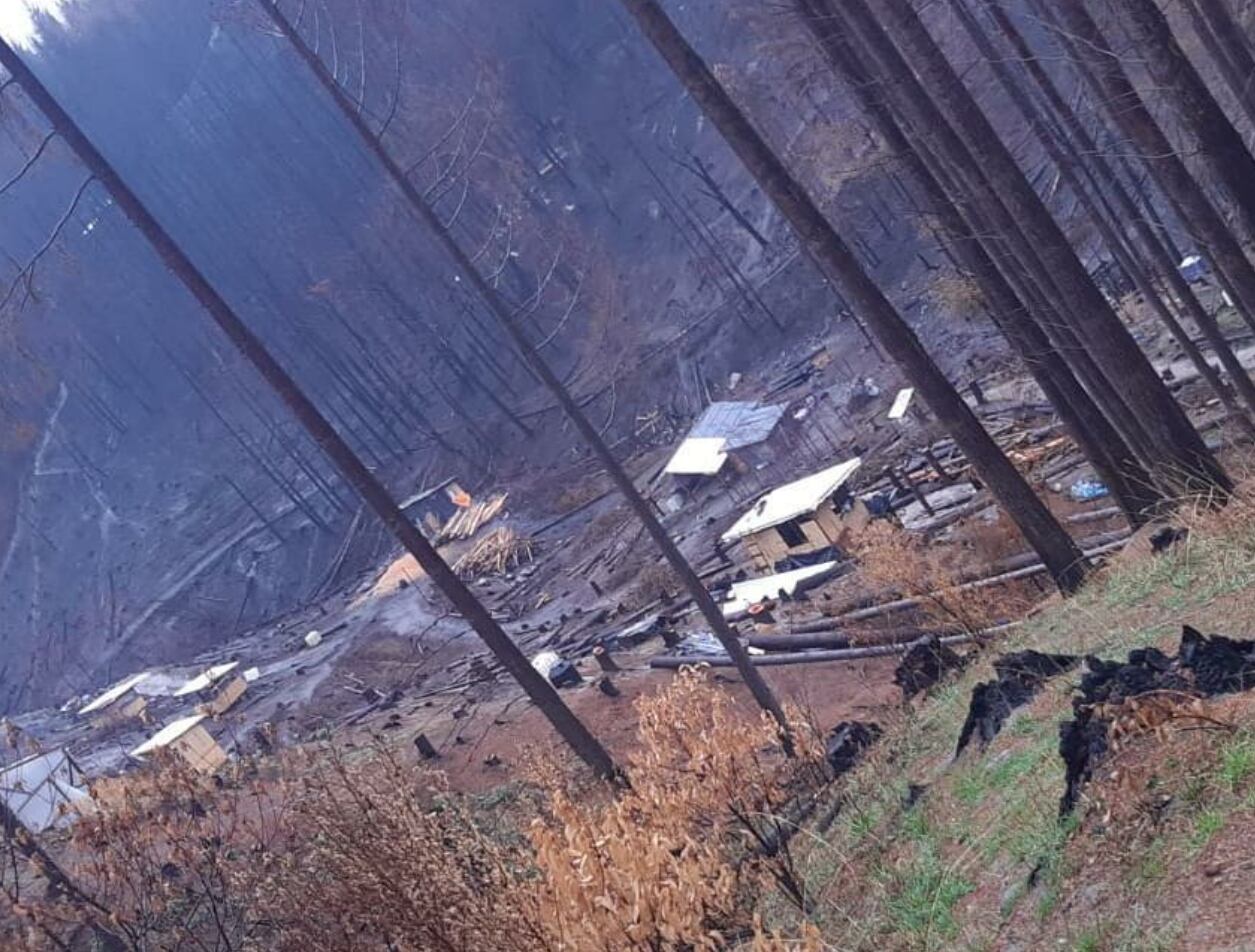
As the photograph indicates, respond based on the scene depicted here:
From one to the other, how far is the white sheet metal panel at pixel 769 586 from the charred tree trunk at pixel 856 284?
13567 mm

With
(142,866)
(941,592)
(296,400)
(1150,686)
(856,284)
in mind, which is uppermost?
(296,400)

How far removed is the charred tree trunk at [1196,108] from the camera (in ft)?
28.6

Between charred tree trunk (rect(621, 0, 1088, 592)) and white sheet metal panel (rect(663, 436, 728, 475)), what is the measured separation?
2713 cm

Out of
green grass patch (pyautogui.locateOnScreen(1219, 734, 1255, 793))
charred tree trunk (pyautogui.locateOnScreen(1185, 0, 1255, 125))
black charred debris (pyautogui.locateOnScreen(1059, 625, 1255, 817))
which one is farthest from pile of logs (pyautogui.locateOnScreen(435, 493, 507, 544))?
green grass patch (pyautogui.locateOnScreen(1219, 734, 1255, 793))

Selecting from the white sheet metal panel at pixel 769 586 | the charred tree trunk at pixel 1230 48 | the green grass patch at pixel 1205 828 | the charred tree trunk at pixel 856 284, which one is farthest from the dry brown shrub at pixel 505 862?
the white sheet metal panel at pixel 769 586

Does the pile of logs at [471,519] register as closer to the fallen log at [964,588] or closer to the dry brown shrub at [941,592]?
the fallen log at [964,588]

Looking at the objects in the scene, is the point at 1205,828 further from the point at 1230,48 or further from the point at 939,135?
the point at 1230,48

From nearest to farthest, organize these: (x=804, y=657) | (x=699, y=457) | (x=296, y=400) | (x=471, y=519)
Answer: (x=296, y=400) < (x=804, y=657) < (x=699, y=457) < (x=471, y=519)

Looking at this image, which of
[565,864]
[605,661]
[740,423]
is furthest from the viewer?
[740,423]

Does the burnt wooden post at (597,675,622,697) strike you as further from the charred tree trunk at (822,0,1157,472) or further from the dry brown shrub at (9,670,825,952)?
the dry brown shrub at (9,670,825,952)

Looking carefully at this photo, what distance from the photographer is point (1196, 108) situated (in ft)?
29.0

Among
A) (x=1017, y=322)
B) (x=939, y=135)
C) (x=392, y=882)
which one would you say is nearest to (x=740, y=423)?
(x=1017, y=322)

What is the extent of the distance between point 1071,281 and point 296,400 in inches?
304

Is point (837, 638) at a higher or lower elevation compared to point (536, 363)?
lower
